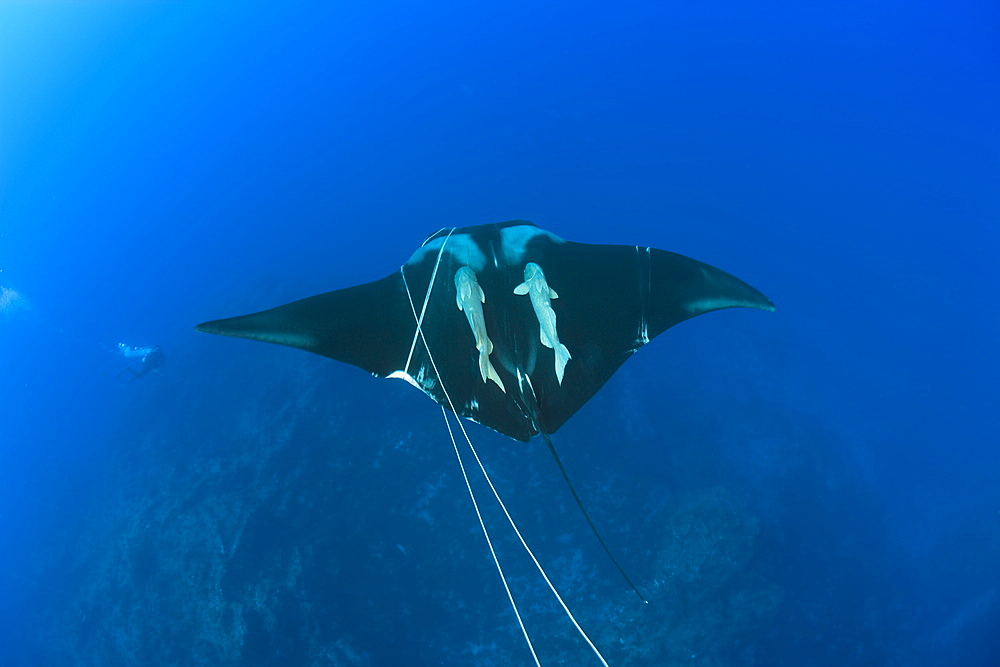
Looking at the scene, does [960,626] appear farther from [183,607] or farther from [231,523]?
[183,607]

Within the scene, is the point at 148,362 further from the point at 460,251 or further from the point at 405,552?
the point at 460,251

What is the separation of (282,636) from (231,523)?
3.50m

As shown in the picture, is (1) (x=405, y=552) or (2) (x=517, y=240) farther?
(1) (x=405, y=552)

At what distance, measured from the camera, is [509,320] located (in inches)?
258

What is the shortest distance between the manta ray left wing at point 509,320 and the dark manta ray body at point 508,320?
2 centimetres

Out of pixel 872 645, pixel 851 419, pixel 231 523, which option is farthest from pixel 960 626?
pixel 231 523

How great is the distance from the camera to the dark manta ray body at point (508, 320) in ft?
20.6

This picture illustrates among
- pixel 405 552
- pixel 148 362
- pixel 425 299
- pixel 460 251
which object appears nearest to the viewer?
pixel 425 299

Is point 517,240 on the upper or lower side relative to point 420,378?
upper

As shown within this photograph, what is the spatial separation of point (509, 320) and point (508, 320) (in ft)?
0.05

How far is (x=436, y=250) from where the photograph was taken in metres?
7.07

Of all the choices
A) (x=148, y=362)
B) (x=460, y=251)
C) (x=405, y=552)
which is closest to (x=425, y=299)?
(x=460, y=251)

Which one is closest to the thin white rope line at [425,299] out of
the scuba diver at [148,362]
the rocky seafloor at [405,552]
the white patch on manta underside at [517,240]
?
the white patch on manta underside at [517,240]

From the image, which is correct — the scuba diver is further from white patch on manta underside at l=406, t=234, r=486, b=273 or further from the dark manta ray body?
white patch on manta underside at l=406, t=234, r=486, b=273
